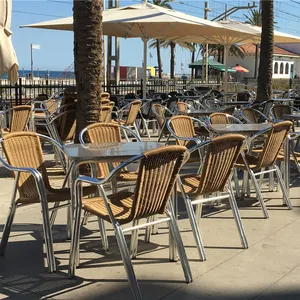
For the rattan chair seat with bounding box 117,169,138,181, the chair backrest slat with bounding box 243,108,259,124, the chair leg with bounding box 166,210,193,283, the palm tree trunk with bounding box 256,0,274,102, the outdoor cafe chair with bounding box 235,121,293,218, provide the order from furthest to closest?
the palm tree trunk with bounding box 256,0,274,102 < the chair backrest slat with bounding box 243,108,259,124 < the outdoor cafe chair with bounding box 235,121,293,218 < the rattan chair seat with bounding box 117,169,138,181 < the chair leg with bounding box 166,210,193,283

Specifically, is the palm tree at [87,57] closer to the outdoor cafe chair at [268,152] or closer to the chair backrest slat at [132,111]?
the outdoor cafe chair at [268,152]

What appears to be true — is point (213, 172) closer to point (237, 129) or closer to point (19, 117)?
point (237, 129)

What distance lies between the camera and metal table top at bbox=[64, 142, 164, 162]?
11.4 feet

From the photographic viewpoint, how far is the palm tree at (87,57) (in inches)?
197

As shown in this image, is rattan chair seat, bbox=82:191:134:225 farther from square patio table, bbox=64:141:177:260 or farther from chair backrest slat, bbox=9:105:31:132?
chair backrest slat, bbox=9:105:31:132

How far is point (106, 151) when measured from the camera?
3.75 meters

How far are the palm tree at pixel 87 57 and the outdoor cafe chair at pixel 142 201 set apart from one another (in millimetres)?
1692

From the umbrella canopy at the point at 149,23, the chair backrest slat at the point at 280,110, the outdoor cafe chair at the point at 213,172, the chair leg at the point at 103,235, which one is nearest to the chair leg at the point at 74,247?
the chair leg at the point at 103,235

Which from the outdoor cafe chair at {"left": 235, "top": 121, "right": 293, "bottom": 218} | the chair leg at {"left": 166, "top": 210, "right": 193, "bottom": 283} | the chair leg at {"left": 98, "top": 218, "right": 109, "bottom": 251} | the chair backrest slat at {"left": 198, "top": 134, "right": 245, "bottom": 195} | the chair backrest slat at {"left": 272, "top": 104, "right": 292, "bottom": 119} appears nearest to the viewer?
the chair leg at {"left": 166, "top": 210, "right": 193, "bottom": 283}

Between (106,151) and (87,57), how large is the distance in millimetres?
1644

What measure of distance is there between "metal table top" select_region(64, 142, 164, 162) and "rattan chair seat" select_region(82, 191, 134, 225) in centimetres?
33

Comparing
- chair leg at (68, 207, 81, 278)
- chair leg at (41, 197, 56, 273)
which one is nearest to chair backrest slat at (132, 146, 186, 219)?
chair leg at (68, 207, 81, 278)

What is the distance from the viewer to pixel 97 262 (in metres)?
3.78

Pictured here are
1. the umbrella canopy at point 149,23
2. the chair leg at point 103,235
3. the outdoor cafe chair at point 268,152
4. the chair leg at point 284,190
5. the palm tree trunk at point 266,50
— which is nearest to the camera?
the chair leg at point 103,235
